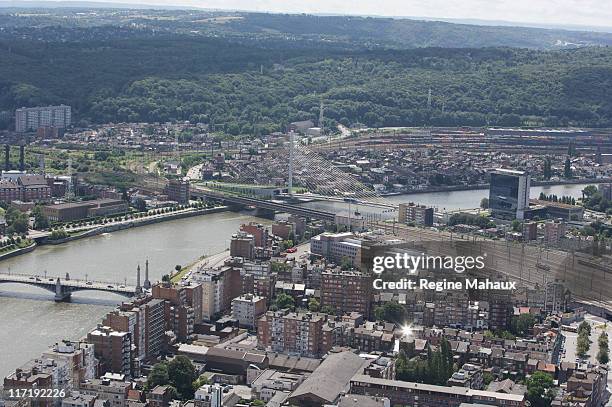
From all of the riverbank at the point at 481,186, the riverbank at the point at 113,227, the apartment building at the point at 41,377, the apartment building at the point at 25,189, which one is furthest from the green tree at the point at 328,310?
the riverbank at the point at 481,186

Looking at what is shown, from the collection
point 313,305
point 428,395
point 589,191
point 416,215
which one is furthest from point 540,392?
point 589,191

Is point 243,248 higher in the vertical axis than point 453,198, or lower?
higher

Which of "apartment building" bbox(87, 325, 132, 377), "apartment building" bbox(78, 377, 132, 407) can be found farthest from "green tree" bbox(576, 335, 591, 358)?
"apartment building" bbox(78, 377, 132, 407)

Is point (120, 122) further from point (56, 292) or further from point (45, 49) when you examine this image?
point (56, 292)

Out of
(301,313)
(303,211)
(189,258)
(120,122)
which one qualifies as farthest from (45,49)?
(301,313)

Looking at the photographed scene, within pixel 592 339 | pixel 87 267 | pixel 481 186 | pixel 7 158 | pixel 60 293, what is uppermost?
pixel 592 339

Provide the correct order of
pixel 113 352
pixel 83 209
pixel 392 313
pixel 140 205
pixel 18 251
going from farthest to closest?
pixel 140 205
pixel 83 209
pixel 18 251
pixel 392 313
pixel 113 352

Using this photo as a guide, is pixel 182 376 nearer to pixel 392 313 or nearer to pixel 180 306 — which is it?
pixel 180 306
